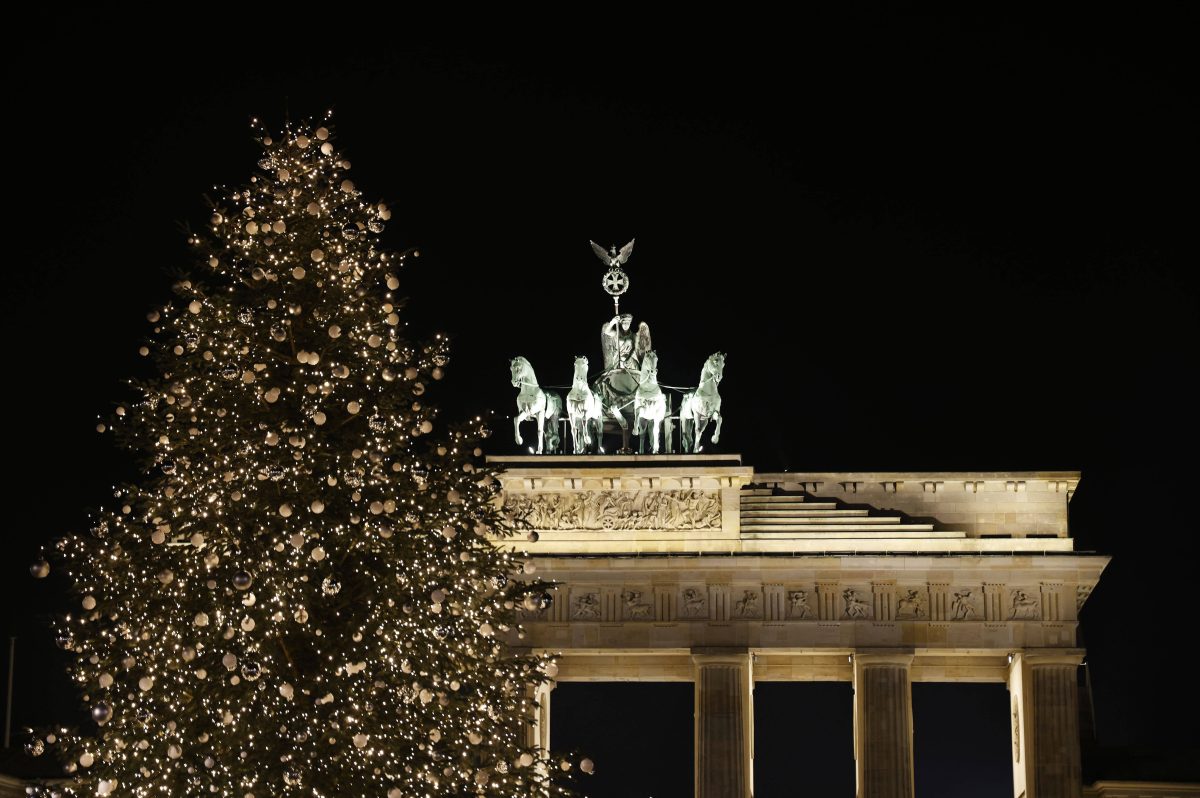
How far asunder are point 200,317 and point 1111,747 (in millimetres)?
30555

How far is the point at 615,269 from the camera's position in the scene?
45406 millimetres

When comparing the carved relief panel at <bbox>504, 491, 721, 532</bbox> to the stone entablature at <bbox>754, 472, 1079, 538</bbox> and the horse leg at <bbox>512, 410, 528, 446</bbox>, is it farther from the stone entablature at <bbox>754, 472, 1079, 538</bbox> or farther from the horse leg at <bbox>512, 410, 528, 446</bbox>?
the stone entablature at <bbox>754, 472, 1079, 538</bbox>

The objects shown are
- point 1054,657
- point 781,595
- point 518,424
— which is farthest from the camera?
point 518,424

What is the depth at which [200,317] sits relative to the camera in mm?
21422

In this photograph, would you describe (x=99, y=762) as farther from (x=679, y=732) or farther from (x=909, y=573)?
(x=679, y=732)

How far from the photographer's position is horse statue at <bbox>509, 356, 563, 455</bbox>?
142ft

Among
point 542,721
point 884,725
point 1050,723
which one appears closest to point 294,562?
point 884,725

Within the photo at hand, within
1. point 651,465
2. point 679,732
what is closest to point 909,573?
point 651,465

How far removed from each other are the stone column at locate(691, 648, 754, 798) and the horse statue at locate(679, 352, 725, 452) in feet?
14.6

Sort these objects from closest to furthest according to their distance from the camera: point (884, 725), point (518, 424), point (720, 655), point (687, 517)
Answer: point (884, 725) < point (720, 655) < point (687, 517) < point (518, 424)

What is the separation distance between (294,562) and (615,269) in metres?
25.3

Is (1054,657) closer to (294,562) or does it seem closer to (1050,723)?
(1050,723)

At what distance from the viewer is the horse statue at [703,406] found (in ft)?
141

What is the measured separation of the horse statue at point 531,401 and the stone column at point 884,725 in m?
8.00
